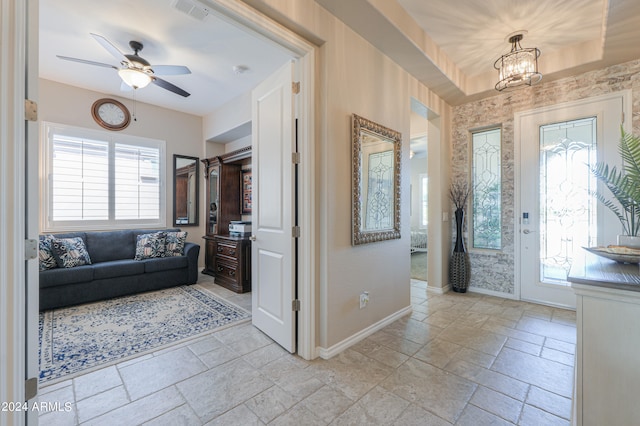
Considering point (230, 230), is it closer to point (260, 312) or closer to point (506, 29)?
point (260, 312)

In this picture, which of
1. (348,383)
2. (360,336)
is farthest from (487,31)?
(348,383)

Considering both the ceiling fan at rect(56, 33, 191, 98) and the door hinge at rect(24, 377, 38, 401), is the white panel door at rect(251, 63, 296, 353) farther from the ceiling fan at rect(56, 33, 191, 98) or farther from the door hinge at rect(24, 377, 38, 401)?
the door hinge at rect(24, 377, 38, 401)

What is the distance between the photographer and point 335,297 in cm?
225

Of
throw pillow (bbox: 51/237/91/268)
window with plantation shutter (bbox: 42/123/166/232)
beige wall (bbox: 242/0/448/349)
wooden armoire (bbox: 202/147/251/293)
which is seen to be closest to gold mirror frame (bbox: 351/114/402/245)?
beige wall (bbox: 242/0/448/349)

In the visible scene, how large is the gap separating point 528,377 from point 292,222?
2.07 meters

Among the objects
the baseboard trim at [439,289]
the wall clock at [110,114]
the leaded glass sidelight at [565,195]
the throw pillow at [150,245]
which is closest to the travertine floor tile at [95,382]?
the throw pillow at [150,245]

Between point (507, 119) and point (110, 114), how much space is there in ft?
19.8

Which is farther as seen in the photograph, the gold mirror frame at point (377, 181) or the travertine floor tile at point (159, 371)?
the gold mirror frame at point (377, 181)

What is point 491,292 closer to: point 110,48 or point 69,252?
point 110,48

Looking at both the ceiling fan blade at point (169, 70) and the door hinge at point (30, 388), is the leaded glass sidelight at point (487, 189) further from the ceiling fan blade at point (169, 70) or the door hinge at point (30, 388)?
the door hinge at point (30, 388)

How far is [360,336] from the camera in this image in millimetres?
2455

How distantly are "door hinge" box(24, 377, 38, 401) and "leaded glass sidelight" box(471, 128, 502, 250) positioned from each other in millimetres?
4498

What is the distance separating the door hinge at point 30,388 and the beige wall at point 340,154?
5.35 ft

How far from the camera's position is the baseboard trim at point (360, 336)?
7.14 feet
